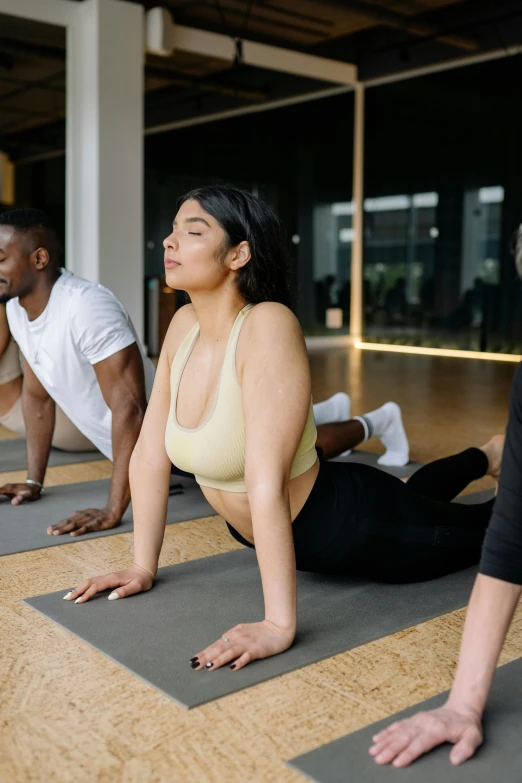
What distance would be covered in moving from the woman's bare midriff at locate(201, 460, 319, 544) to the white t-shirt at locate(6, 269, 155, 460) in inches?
31.8

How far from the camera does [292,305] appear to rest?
167cm

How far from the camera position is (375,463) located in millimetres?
3127

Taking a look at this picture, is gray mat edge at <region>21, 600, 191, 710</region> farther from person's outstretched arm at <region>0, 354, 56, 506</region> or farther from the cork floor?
person's outstretched arm at <region>0, 354, 56, 506</region>

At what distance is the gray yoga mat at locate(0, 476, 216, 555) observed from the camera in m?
2.13

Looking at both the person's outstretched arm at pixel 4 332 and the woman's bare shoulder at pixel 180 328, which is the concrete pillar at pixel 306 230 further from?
the woman's bare shoulder at pixel 180 328

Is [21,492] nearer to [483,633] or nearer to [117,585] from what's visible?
[117,585]

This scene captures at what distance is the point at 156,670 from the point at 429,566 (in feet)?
2.20

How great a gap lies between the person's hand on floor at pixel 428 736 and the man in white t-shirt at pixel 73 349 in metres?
1.22

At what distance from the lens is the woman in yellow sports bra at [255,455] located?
1.42 m

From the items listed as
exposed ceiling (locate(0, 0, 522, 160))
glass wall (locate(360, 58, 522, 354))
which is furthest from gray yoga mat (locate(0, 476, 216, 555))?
glass wall (locate(360, 58, 522, 354))

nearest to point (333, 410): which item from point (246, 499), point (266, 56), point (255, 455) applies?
point (246, 499)

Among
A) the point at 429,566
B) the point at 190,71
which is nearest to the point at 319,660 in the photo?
the point at 429,566

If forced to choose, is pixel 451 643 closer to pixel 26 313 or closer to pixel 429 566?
pixel 429 566

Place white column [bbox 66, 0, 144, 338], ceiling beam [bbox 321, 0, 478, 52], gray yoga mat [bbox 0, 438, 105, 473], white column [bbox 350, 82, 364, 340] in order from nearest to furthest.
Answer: gray yoga mat [bbox 0, 438, 105, 473] → white column [bbox 66, 0, 144, 338] → ceiling beam [bbox 321, 0, 478, 52] → white column [bbox 350, 82, 364, 340]
